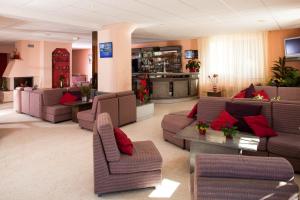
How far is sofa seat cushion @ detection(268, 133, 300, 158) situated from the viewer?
328cm

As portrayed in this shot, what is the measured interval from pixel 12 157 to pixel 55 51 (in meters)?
7.83

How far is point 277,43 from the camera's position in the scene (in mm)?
8766

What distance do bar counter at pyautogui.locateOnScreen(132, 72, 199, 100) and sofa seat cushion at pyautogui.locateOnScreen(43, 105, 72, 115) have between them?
11.5ft

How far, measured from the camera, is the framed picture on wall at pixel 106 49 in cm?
660

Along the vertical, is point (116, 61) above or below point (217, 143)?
above

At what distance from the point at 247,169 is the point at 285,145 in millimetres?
2089

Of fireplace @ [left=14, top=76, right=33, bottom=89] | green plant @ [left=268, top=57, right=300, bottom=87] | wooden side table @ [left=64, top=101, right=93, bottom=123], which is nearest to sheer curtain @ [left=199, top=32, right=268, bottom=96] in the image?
green plant @ [left=268, top=57, right=300, bottom=87]

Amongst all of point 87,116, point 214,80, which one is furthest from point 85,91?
point 214,80

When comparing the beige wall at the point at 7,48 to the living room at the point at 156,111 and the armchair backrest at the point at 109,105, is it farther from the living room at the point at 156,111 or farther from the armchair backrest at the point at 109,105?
the armchair backrest at the point at 109,105

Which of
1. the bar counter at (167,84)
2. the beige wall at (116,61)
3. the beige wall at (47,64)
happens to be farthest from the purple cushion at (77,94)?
the beige wall at (47,64)

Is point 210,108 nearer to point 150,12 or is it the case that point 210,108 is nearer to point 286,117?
point 286,117

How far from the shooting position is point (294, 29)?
8352 mm

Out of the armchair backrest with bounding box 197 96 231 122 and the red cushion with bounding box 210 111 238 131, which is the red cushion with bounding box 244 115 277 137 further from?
the armchair backrest with bounding box 197 96 231 122

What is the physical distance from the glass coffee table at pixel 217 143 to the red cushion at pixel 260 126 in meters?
0.18
